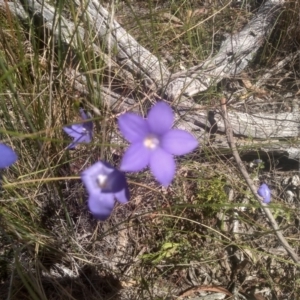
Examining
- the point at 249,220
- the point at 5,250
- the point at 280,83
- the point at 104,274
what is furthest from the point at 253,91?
the point at 5,250

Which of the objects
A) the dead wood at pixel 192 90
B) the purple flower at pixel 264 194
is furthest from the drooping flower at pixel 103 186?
the purple flower at pixel 264 194

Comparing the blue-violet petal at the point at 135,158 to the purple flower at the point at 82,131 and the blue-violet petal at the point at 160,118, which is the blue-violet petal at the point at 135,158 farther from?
the purple flower at the point at 82,131

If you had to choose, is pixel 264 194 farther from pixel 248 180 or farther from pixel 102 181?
pixel 102 181

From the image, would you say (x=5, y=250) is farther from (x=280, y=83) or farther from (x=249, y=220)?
(x=280, y=83)

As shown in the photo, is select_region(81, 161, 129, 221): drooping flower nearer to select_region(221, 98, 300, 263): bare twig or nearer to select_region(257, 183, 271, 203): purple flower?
select_region(221, 98, 300, 263): bare twig

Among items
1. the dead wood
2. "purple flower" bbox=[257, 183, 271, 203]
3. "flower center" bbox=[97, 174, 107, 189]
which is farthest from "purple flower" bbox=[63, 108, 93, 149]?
"purple flower" bbox=[257, 183, 271, 203]
